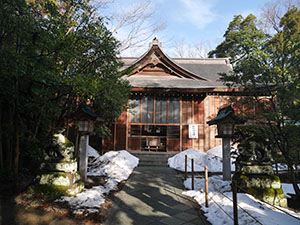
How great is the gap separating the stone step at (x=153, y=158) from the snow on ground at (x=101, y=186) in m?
0.53

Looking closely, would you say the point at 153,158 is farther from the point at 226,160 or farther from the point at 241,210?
the point at 241,210

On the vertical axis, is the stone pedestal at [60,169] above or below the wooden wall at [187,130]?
below

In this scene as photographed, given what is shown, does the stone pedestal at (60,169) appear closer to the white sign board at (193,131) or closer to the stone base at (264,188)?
the stone base at (264,188)

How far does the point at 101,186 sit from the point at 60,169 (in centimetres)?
160

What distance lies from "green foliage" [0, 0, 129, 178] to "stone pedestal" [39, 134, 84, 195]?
359 millimetres

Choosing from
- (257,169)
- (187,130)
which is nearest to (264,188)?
(257,169)

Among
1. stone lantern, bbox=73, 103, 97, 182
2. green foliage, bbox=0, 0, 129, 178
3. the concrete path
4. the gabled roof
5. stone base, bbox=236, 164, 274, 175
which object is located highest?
the gabled roof

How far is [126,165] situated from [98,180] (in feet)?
8.25

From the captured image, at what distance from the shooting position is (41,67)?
4148mm

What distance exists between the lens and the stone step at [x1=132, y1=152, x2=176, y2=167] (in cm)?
1113

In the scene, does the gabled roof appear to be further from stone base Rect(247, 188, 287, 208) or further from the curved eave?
stone base Rect(247, 188, 287, 208)

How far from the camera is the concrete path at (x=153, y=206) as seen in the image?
4035 millimetres

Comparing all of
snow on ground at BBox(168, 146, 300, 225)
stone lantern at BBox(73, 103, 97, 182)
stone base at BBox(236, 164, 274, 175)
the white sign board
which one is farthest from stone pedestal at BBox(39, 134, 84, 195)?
the white sign board

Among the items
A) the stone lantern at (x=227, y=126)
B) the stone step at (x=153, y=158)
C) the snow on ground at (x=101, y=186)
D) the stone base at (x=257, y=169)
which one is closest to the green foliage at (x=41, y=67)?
the snow on ground at (x=101, y=186)
